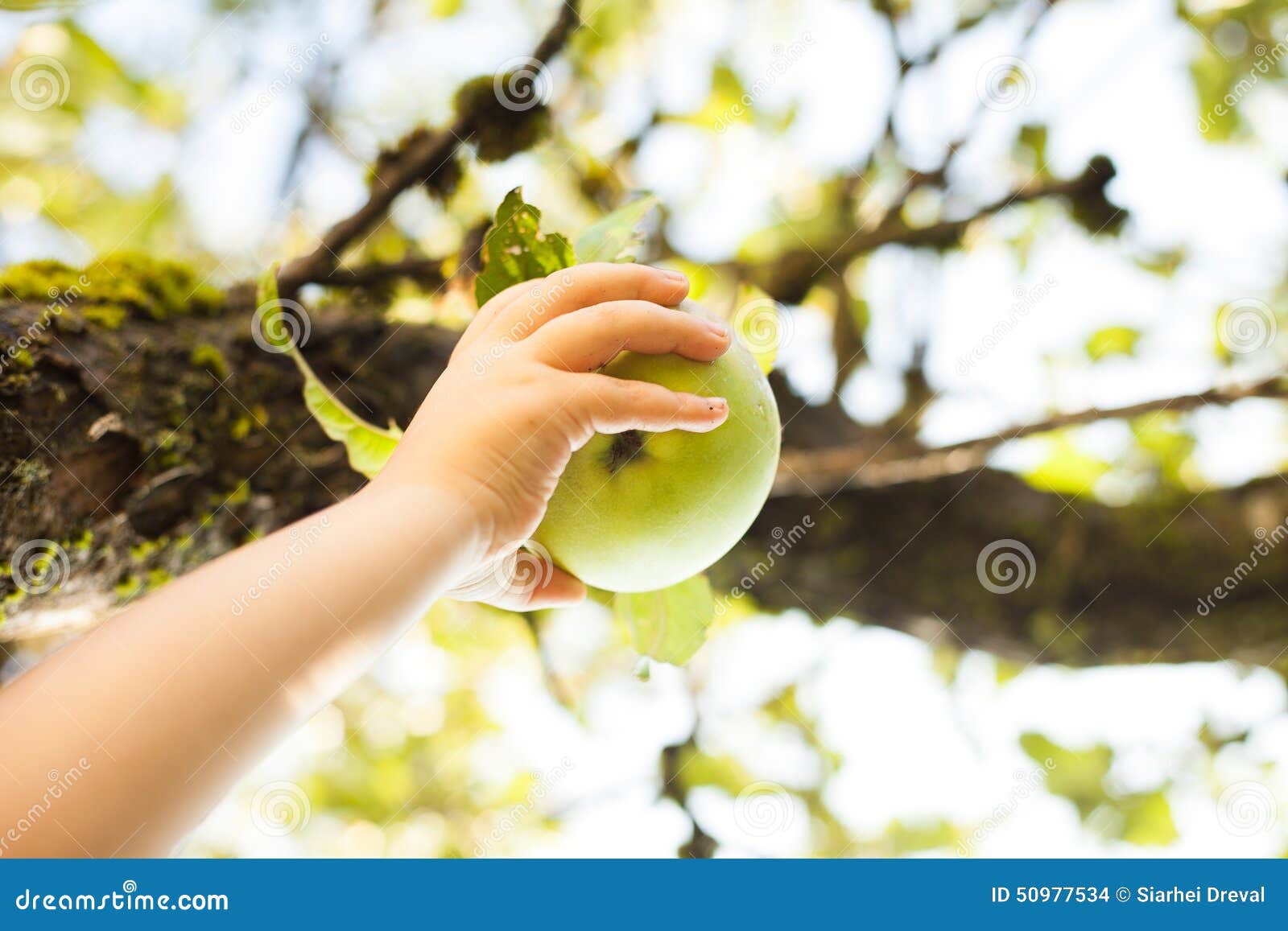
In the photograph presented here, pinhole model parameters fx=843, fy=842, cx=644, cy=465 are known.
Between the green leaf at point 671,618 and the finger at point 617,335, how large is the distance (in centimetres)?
39

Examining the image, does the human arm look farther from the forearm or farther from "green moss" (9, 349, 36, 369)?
"green moss" (9, 349, 36, 369)

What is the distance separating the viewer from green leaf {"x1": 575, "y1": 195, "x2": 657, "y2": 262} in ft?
3.51

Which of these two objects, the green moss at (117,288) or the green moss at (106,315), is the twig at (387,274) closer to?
the green moss at (117,288)

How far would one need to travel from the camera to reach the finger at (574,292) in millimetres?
954

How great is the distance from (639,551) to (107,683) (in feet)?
1.80

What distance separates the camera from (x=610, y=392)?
2.95 feet

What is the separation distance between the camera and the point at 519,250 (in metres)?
1.04

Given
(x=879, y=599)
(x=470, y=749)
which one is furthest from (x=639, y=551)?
(x=470, y=749)

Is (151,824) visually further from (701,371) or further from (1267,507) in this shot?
(1267,507)

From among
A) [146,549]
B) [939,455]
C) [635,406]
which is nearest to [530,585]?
[635,406]

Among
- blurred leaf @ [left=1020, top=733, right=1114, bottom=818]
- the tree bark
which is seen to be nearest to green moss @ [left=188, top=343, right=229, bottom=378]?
the tree bark

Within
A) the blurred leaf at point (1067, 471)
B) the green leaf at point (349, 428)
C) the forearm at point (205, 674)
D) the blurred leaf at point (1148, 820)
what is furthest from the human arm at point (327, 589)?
the blurred leaf at point (1148, 820)

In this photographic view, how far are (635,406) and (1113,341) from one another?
6.17 feet

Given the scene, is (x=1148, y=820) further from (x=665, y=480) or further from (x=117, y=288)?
(x=117, y=288)
